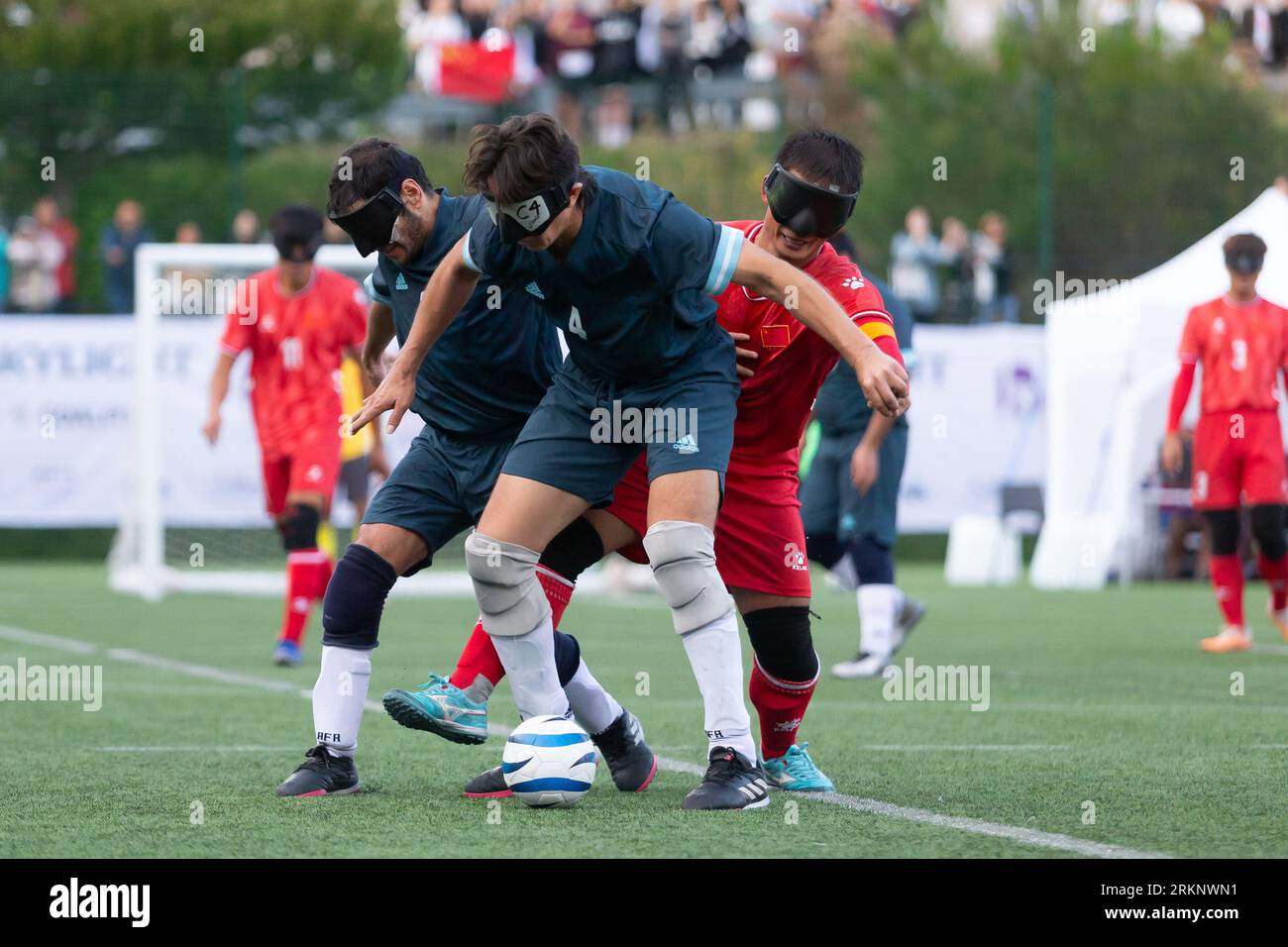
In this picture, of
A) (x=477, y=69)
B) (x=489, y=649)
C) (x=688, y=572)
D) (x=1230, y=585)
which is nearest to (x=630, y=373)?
(x=688, y=572)

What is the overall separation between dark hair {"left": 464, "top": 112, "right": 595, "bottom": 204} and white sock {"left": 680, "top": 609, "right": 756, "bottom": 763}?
1.16m

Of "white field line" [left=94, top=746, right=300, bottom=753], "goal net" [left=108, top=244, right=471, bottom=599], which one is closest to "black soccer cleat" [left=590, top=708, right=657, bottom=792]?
"white field line" [left=94, top=746, right=300, bottom=753]

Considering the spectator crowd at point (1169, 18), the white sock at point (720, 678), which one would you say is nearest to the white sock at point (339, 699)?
the white sock at point (720, 678)

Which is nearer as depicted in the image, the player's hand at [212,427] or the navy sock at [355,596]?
the navy sock at [355,596]

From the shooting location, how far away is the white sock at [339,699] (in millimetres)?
5766

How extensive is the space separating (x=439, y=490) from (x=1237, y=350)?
6.86m

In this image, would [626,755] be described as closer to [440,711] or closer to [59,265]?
[440,711]

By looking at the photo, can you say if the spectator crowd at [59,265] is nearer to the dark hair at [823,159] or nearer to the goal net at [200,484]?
the goal net at [200,484]

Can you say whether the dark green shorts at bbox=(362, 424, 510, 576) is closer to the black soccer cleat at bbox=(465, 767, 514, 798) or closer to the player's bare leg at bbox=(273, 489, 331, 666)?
the black soccer cleat at bbox=(465, 767, 514, 798)

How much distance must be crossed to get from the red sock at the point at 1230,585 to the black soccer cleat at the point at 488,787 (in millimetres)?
6801

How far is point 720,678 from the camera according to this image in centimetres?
548
